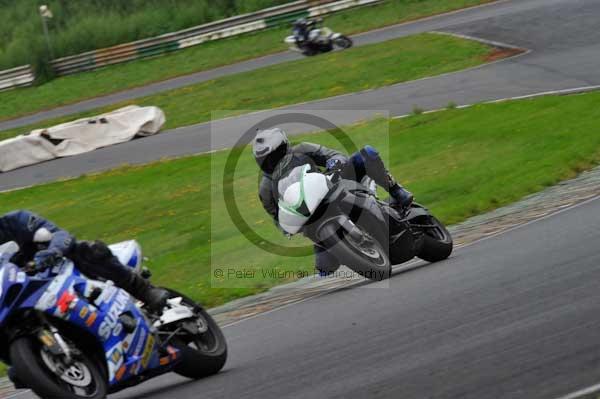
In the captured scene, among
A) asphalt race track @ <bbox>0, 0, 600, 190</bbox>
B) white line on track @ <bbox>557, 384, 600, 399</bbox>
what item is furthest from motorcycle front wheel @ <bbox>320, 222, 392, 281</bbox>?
asphalt race track @ <bbox>0, 0, 600, 190</bbox>

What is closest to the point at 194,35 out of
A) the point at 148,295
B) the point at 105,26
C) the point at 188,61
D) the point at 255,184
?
the point at 188,61

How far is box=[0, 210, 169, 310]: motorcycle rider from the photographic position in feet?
20.4

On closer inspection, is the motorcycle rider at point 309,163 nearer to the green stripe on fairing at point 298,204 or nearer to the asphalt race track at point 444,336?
the green stripe on fairing at point 298,204

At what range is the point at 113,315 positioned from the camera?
6.38 m

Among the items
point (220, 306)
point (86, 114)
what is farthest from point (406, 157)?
point (86, 114)

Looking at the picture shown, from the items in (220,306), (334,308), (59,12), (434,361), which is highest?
(434,361)

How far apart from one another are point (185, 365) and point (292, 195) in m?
2.26

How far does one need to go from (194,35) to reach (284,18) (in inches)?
132

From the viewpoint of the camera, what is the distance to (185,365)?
6.77 metres

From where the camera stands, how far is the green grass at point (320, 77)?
74.8 feet

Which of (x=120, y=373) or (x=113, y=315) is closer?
(x=120, y=373)

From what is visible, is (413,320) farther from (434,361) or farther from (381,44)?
(381,44)

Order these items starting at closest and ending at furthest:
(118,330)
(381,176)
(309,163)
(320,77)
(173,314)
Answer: (118,330) → (173,314) → (309,163) → (381,176) → (320,77)

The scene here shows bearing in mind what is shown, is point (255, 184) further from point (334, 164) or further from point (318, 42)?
point (318, 42)
